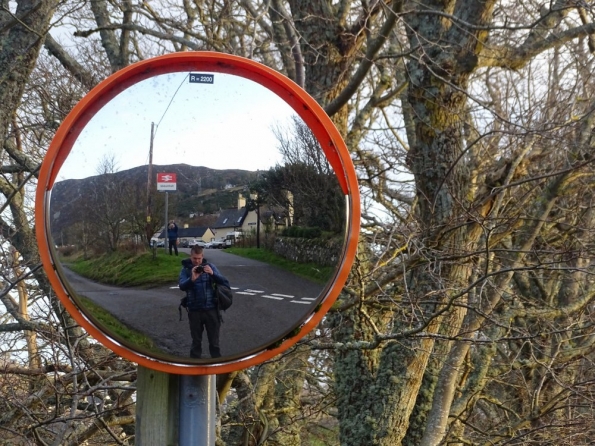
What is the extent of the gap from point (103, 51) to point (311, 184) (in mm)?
7401

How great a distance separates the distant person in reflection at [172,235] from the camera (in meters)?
1.17

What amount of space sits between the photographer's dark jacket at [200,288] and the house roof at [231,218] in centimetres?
16

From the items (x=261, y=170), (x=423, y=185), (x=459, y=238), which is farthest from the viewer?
(x=423, y=185)

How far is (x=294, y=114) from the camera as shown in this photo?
1.20 metres

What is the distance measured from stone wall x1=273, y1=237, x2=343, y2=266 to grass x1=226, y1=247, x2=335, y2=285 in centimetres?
1

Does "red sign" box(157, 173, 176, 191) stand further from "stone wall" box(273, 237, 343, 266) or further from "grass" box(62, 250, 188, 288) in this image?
"stone wall" box(273, 237, 343, 266)

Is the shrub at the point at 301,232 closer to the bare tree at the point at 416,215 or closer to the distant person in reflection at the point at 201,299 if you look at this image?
the distant person in reflection at the point at 201,299

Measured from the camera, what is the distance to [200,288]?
1.10m

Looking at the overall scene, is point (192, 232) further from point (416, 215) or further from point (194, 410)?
point (416, 215)

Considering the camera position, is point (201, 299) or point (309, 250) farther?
point (309, 250)

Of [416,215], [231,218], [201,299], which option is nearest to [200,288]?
[201,299]

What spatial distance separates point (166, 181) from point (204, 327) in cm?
29

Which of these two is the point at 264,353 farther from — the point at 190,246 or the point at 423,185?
the point at 423,185

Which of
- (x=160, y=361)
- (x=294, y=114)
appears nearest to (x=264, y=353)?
(x=160, y=361)
